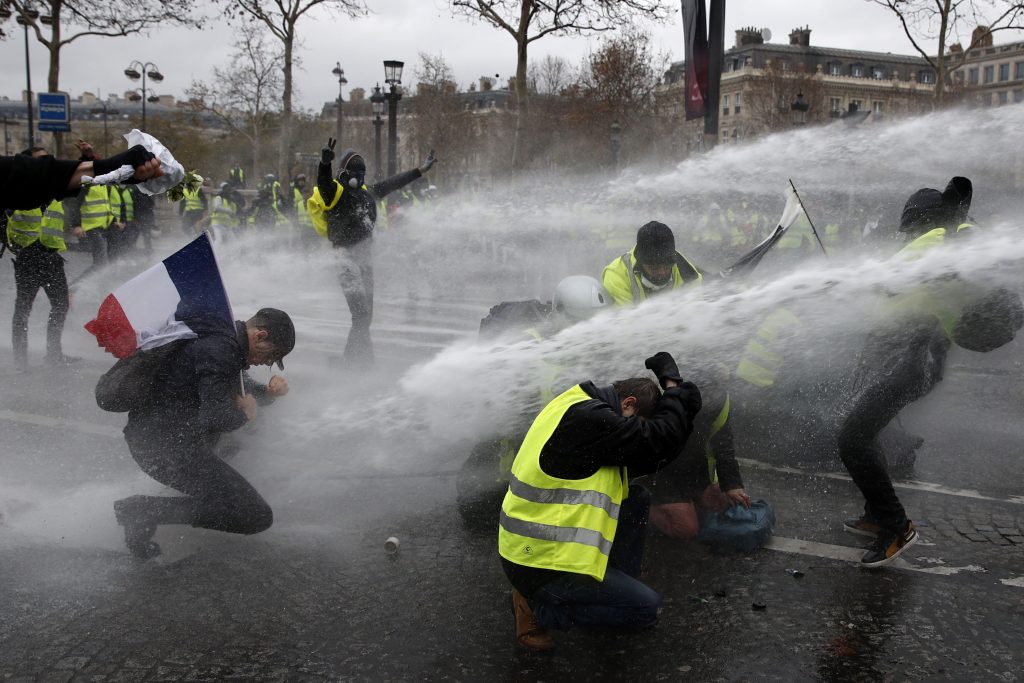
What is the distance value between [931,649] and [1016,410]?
13.8ft

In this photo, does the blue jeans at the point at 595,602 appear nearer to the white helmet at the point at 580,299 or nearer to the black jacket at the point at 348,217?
the white helmet at the point at 580,299

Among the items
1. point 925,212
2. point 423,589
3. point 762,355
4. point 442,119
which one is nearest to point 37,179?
point 423,589

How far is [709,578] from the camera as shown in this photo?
12.9 feet

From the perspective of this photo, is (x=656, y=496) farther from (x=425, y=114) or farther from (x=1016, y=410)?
(x=425, y=114)

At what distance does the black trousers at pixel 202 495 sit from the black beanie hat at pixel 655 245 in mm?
2463

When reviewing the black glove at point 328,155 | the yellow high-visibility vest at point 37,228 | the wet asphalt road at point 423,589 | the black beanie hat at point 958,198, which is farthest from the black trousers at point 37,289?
the black beanie hat at point 958,198

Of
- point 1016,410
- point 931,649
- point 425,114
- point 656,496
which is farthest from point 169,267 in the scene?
point 425,114

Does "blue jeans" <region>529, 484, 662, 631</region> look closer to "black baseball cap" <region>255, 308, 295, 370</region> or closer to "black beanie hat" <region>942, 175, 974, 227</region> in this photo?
"black baseball cap" <region>255, 308, 295, 370</region>

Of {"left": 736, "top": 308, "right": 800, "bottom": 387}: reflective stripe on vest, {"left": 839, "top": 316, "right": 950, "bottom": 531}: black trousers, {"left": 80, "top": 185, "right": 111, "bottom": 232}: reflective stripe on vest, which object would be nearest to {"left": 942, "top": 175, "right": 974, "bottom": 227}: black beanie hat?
{"left": 839, "top": 316, "right": 950, "bottom": 531}: black trousers

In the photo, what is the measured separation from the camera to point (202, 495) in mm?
3895

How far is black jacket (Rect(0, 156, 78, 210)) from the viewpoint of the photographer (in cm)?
326

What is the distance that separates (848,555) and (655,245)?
75.1 inches

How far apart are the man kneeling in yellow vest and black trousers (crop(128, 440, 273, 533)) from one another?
122 centimetres

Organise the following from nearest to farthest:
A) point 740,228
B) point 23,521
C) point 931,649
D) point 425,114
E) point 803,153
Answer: point 931,649, point 23,521, point 740,228, point 803,153, point 425,114
